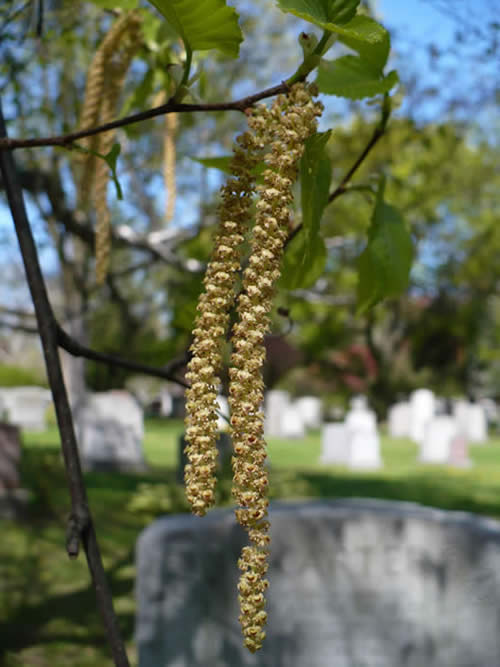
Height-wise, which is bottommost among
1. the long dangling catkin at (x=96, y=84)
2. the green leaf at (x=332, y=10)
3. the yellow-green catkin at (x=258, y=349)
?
the yellow-green catkin at (x=258, y=349)

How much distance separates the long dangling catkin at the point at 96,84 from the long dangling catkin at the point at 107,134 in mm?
14

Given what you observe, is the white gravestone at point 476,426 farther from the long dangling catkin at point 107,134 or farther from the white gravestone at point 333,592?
the long dangling catkin at point 107,134

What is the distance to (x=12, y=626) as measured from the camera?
17.7 feet

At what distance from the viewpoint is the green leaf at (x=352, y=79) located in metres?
1.14

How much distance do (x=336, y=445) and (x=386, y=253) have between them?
13.5 meters

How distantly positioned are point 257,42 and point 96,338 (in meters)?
14.4

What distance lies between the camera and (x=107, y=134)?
152 cm

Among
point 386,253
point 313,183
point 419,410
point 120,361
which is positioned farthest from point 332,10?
point 419,410

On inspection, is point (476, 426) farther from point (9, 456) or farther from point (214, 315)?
point (214, 315)

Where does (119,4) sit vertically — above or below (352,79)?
above

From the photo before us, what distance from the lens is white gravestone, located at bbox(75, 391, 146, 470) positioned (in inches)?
497

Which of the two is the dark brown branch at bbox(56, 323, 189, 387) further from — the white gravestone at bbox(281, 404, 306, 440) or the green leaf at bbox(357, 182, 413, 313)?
the white gravestone at bbox(281, 404, 306, 440)

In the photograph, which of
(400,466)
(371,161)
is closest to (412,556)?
(371,161)

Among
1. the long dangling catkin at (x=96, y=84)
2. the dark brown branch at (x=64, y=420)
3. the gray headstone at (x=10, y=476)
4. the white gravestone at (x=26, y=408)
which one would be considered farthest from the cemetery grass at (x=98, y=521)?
the white gravestone at (x=26, y=408)
